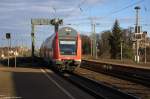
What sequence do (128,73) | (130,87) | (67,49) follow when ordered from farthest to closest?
(67,49), (128,73), (130,87)

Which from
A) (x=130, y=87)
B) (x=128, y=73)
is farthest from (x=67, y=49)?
(x=130, y=87)

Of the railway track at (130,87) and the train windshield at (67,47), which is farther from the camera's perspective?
the train windshield at (67,47)

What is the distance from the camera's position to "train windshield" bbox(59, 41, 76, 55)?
3644 cm

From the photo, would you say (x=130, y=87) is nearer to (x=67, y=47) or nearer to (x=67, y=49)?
(x=67, y=49)

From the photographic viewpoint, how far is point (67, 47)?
36.6 meters

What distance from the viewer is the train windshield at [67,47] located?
3644cm

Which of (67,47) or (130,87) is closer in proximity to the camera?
(130,87)

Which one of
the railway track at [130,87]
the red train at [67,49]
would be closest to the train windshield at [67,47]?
the red train at [67,49]

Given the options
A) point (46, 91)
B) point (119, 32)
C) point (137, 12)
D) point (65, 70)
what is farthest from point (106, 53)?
point (46, 91)

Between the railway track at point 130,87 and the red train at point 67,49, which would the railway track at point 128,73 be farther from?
the red train at point 67,49

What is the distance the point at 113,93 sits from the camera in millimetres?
18344

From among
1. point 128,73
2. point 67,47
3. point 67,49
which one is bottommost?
point 128,73

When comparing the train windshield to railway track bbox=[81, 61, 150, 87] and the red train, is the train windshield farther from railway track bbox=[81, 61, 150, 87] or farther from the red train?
railway track bbox=[81, 61, 150, 87]

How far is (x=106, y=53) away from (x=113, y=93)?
125m
